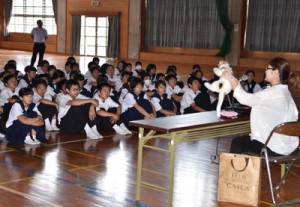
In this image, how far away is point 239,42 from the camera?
18.1 metres

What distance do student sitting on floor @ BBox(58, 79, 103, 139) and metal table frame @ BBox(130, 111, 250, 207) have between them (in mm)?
2392

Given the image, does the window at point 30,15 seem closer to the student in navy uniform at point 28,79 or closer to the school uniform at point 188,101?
the student in navy uniform at point 28,79

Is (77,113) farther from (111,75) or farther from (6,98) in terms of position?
(111,75)

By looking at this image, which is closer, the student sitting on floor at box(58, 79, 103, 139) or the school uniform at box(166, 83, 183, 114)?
the student sitting on floor at box(58, 79, 103, 139)

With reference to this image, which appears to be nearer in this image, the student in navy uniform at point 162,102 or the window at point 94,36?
the student in navy uniform at point 162,102

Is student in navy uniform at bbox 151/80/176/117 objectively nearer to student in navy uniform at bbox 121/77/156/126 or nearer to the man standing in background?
student in navy uniform at bbox 121/77/156/126

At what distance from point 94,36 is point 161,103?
1523 cm

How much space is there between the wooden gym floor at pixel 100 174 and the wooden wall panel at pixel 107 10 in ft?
50.3

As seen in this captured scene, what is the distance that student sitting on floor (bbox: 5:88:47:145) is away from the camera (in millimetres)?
6051

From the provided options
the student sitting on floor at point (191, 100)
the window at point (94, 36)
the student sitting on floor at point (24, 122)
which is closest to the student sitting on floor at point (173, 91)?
the student sitting on floor at point (191, 100)

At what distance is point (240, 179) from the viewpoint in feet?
13.3

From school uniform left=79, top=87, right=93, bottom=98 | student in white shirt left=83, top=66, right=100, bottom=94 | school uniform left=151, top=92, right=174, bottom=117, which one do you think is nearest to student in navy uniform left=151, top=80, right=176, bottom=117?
school uniform left=151, top=92, right=174, bottom=117

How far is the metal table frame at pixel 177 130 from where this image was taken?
385cm

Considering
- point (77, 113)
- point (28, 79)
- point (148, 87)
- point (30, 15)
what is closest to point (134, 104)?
point (77, 113)
